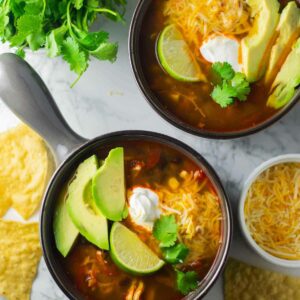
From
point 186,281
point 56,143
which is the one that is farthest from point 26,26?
point 186,281

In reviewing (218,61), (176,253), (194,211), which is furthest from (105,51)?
(176,253)

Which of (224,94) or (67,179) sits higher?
(224,94)

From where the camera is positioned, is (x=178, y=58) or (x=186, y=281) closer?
(x=186, y=281)

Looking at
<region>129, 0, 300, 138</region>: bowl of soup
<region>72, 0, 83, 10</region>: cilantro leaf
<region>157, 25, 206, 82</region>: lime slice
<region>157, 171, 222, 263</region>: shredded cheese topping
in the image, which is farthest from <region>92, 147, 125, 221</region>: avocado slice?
<region>72, 0, 83, 10</region>: cilantro leaf

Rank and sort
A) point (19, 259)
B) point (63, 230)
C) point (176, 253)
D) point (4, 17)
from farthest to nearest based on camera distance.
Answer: point (19, 259) → point (4, 17) → point (63, 230) → point (176, 253)

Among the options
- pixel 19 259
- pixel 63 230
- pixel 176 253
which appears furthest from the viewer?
pixel 19 259

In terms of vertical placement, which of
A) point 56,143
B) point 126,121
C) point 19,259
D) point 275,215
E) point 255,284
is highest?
point 56,143

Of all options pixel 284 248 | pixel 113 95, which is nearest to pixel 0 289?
pixel 113 95

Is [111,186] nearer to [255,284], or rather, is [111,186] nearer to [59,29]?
[59,29]

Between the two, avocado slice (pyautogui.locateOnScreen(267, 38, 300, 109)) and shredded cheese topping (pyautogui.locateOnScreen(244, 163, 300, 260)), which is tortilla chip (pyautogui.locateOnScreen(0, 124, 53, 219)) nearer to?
shredded cheese topping (pyautogui.locateOnScreen(244, 163, 300, 260))
